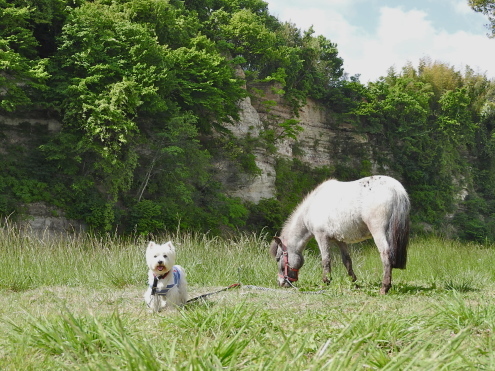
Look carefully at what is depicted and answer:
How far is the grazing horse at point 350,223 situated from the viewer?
6.46 metres

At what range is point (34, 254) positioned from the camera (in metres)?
8.34

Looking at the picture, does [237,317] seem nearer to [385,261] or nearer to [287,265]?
[385,261]

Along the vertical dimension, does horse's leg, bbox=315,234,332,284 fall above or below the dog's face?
below

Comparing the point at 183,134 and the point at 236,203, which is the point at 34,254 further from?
the point at 236,203

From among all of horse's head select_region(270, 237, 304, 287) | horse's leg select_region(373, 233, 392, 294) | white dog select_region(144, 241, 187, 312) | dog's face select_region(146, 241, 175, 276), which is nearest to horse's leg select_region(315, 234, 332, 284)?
horse's head select_region(270, 237, 304, 287)

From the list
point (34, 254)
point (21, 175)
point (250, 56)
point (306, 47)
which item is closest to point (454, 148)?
point (306, 47)

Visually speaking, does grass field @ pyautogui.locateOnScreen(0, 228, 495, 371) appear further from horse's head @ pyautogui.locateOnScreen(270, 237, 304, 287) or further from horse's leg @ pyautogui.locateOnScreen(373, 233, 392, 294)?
horse's head @ pyautogui.locateOnScreen(270, 237, 304, 287)

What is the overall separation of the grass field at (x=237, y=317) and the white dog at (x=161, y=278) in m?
0.16

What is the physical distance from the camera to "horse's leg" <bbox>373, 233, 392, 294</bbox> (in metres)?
6.34

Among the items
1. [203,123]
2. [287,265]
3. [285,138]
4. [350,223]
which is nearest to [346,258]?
[350,223]

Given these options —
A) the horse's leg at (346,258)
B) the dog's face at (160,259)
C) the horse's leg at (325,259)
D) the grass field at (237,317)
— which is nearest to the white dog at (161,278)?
the dog's face at (160,259)

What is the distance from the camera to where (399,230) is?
253 inches

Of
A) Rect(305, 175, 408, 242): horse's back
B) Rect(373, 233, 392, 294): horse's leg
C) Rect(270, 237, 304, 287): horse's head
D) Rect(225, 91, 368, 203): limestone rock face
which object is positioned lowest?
Rect(270, 237, 304, 287): horse's head

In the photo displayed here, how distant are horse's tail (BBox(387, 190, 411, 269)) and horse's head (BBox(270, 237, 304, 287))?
1717mm
